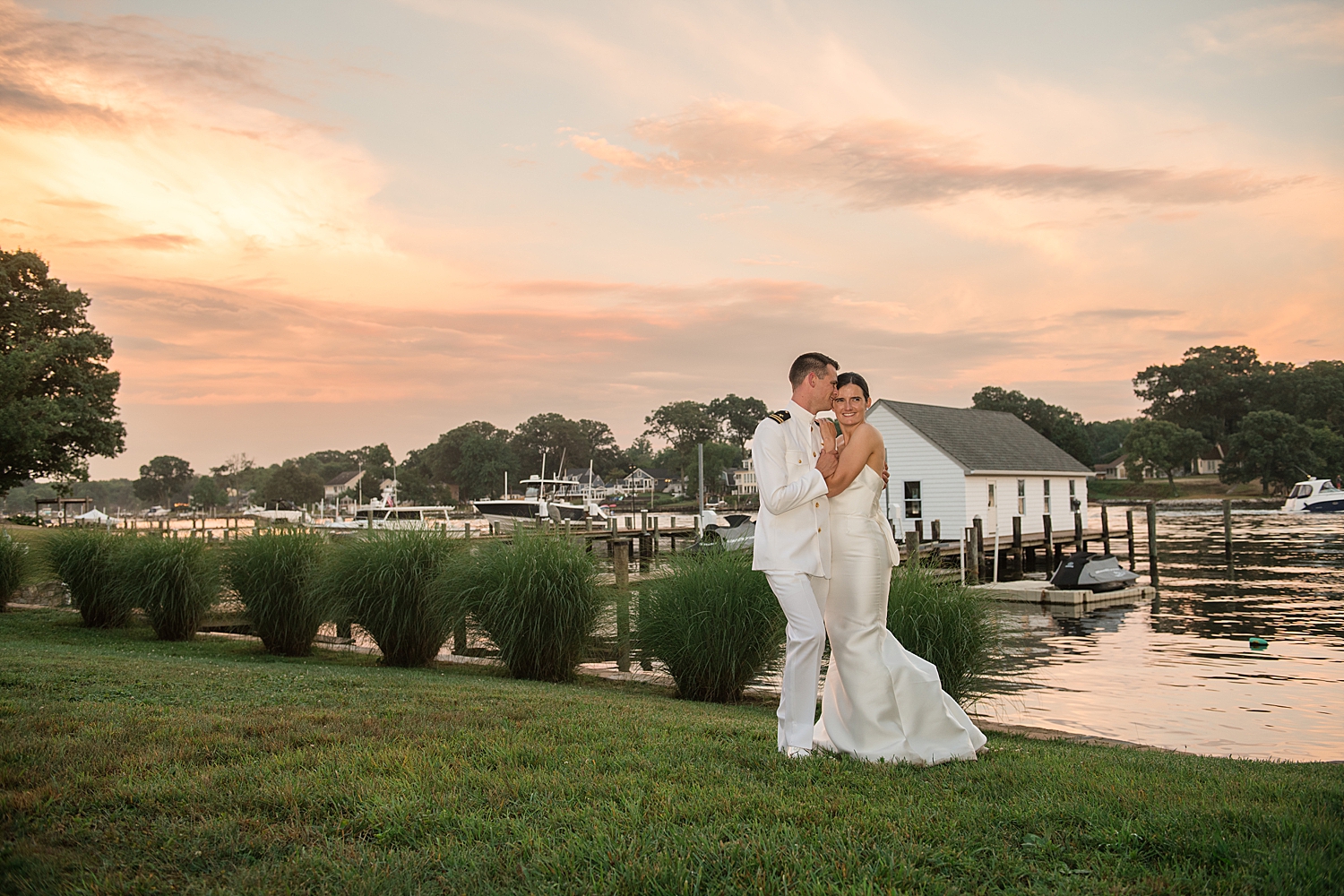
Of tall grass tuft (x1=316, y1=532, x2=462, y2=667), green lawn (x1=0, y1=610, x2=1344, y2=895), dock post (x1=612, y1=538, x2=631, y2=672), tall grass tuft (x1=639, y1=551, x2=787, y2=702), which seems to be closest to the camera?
green lawn (x1=0, y1=610, x2=1344, y2=895)

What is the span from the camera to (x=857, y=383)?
5770 mm

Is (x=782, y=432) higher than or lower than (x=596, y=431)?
lower

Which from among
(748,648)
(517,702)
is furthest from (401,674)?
(748,648)

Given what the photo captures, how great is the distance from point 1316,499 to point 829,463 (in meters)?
77.1

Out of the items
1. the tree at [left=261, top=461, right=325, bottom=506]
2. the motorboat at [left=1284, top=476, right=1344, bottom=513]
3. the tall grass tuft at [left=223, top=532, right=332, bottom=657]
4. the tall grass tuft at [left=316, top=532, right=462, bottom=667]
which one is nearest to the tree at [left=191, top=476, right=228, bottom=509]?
the tree at [left=261, top=461, right=325, bottom=506]

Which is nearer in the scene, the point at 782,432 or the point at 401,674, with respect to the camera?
the point at 782,432

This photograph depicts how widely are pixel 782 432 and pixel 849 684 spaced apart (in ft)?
5.12

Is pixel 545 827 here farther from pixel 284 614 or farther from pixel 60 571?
pixel 60 571

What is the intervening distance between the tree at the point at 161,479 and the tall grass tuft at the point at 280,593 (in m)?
165

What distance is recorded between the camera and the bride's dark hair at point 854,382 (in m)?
5.75

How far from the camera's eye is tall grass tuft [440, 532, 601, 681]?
34.0ft

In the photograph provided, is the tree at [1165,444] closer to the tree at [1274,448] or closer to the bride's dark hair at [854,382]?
the tree at [1274,448]

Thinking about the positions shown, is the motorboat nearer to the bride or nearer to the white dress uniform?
the bride

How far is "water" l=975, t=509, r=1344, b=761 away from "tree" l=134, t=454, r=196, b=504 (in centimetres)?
16312
